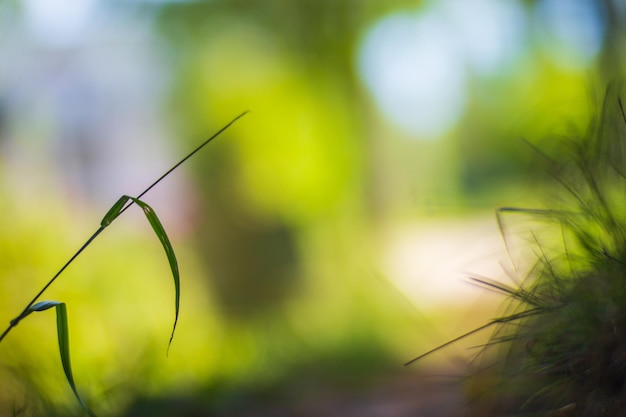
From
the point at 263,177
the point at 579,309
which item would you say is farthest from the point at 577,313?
the point at 263,177

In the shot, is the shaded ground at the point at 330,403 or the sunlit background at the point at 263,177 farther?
the sunlit background at the point at 263,177

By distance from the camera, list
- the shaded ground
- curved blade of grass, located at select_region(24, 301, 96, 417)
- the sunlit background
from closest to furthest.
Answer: curved blade of grass, located at select_region(24, 301, 96, 417) → the shaded ground → the sunlit background

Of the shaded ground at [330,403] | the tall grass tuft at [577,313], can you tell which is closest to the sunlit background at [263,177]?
the shaded ground at [330,403]

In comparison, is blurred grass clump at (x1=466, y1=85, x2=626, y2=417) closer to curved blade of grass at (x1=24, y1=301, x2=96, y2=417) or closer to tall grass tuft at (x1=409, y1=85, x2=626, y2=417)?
tall grass tuft at (x1=409, y1=85, x2=626, y2=417)

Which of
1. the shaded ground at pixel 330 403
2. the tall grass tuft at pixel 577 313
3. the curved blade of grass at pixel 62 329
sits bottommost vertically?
the shaded ground at pixel 330 403

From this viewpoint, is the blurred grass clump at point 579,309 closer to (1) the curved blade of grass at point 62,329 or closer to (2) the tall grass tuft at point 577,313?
(2) the tall grass tuft at point 577,313

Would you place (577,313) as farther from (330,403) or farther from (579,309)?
(330,403)

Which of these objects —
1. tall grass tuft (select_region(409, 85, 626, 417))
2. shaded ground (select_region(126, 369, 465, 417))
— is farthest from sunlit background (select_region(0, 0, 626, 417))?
tall grass tuft (select_region(409, 85, 626, 417))

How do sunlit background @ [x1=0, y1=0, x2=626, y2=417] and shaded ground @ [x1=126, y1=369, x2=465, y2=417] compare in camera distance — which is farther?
sunlit background @ [x1=0, y1=0, x2=626, y2=417]

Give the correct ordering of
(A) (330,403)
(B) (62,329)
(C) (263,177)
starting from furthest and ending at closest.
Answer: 1. (C) (263,177)
2. (A) (330,403)
3. (B) (62,329)
